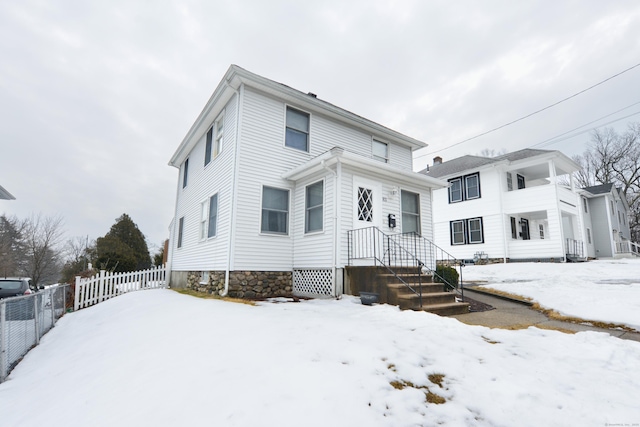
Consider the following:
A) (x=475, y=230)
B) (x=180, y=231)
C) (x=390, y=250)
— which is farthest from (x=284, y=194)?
(x=475, y=230)

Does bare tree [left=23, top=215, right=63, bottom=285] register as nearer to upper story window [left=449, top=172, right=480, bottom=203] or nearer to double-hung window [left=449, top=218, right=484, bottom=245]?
double-hung window [left=449, top=218, right=484, bottom=245]

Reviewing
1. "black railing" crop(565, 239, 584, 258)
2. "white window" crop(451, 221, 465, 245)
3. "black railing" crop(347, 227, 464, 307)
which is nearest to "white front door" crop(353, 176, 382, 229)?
"black railing" crop(347, 227, 464, 307)

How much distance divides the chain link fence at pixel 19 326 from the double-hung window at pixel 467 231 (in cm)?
1794

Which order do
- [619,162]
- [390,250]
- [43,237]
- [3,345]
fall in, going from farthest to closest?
[619,162] < [43,237] < [390,250] < [3,345]

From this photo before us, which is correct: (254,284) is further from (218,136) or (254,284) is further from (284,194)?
(218,136)

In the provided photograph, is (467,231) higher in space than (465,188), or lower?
lower

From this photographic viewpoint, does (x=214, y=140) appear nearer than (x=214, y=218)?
No

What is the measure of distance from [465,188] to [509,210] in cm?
268

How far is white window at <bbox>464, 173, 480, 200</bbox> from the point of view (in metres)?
17.0

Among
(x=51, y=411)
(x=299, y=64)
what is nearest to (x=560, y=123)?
(x=299, y=64)

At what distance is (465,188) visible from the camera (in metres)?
17.7

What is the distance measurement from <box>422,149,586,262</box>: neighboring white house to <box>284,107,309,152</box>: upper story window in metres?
10.9

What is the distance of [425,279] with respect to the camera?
273 inches

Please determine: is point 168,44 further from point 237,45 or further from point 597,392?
point 597,392
